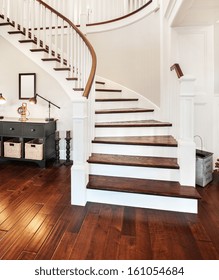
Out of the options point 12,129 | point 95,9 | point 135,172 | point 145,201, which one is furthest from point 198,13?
point 12,129

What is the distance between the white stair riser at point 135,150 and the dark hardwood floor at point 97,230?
66 cm

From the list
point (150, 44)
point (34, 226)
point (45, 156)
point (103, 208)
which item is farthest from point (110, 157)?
point (150, 44)

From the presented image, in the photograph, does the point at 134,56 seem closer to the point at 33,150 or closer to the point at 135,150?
the point at 135,150

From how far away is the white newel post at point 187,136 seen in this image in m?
2.32

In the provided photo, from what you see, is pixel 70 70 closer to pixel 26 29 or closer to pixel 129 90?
pixel 26 29

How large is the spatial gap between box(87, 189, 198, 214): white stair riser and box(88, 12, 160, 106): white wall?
6.73ft

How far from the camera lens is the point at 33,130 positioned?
3660 mm

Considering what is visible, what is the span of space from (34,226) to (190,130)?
1.85m

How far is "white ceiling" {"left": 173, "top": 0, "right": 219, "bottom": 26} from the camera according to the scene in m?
2.38

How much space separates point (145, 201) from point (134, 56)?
2.94 metres

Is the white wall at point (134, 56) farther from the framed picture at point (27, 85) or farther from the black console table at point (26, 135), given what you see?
the black console table at point (26, 135)

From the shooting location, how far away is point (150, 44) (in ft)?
12.7

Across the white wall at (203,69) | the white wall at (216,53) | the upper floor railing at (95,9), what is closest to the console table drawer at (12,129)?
the upper floor railing at (95,9)

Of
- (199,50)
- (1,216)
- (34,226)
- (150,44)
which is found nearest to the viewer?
(34,226)
